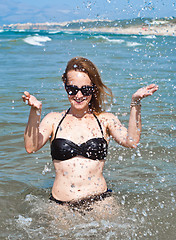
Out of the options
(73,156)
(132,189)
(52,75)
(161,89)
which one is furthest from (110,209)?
(52,75)

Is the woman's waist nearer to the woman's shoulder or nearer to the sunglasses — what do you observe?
the woman's shoulder

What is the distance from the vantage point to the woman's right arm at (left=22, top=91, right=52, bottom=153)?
3.41m

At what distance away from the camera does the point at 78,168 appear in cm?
388

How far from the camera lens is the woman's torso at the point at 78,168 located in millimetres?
3877

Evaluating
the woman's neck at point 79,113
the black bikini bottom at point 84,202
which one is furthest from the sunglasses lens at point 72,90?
the black bikini bottom at point 84,202

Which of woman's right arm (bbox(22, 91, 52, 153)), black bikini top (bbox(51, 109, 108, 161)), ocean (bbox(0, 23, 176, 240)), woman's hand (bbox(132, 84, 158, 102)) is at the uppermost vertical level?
woman's hand (bbox(132, 84, 158, 102))

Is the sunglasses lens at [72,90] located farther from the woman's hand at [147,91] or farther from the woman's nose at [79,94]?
the woman's hand at [147,91]

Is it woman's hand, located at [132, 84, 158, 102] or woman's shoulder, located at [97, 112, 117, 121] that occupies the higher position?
woman's hand, located at [132, 84, 158, 102]

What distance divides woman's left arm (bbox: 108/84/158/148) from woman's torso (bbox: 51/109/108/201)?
0.12 m

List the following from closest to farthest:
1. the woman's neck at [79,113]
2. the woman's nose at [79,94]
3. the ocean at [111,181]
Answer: the ocean at [111,181], the woman's nose at [79,94], the woman's neck at [79,113]

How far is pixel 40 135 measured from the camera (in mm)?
3809

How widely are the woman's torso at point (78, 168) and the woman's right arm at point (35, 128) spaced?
0.35ft

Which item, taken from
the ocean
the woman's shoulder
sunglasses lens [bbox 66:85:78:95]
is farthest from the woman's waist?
sunglasses lens [bbox 66:85:78:95]

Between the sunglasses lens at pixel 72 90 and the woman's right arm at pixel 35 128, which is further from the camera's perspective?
the sunglasses lens at pixel 72 90
